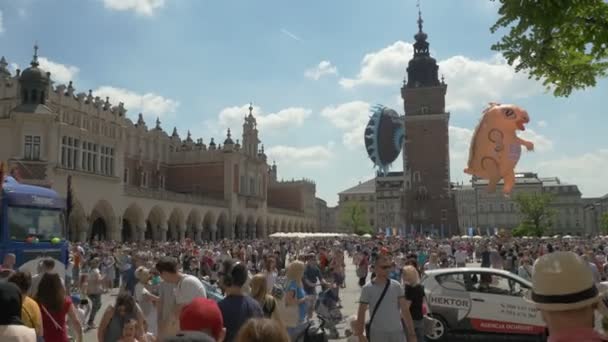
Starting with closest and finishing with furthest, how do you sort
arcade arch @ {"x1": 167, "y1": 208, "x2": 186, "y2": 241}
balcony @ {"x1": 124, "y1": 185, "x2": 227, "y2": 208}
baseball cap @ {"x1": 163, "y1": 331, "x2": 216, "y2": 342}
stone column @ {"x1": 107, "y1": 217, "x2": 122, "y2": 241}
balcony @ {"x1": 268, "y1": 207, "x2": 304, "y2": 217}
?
baseball cap @ {"x1": 163, "y1": 331, "x2": 216, "y2": 342} → stone column @ {"x1": 107, "y1": 217, "x2": 122, "y2": 241} → balcony @ {"x1": 124, "y1": 185, "x2": 227, "y2": 208} → arcade arch @ {"x1": 167, "y1": 208, "x2": 186, "y2": 241} → balcony @ {"x1": 268, "y1": 207, "x2": 304, "y2": 217}

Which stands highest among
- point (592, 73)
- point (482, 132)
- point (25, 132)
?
point (25, 132)

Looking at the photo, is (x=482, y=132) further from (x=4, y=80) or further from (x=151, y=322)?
(x=4, y=80)

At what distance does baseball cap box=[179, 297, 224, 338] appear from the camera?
3756 mm

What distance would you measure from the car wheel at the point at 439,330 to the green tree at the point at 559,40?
4.86 metres

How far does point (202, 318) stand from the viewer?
376cm

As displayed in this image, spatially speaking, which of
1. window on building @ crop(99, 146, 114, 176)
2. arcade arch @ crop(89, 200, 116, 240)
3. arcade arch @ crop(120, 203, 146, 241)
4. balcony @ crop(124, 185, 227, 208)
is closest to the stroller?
arcade arch @ crop(89, 200, 116, 240)

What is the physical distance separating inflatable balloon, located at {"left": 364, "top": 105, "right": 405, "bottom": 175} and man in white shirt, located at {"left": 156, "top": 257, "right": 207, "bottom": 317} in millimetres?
65300

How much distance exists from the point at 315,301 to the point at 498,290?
369 centimetres

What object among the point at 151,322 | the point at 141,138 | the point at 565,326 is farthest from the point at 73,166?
the point at 565,326

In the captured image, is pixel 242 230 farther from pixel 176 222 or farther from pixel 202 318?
pixel 202 318

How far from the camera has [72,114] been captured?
41.9 meters

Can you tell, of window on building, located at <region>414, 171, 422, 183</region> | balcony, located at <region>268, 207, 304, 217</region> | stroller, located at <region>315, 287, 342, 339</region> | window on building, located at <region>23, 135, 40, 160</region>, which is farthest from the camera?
window on building, located at <region>414, 171, 422, 183</region>

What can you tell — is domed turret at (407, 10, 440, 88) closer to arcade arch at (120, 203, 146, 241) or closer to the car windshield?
arcade arch at (120, 203, 146, 241)

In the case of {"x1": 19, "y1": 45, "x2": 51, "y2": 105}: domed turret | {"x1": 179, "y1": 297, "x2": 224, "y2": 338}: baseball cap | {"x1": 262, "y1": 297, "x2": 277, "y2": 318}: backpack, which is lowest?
{"x1": 262, "y1": 297, "x2": 277, "y2": 318}: backpack
